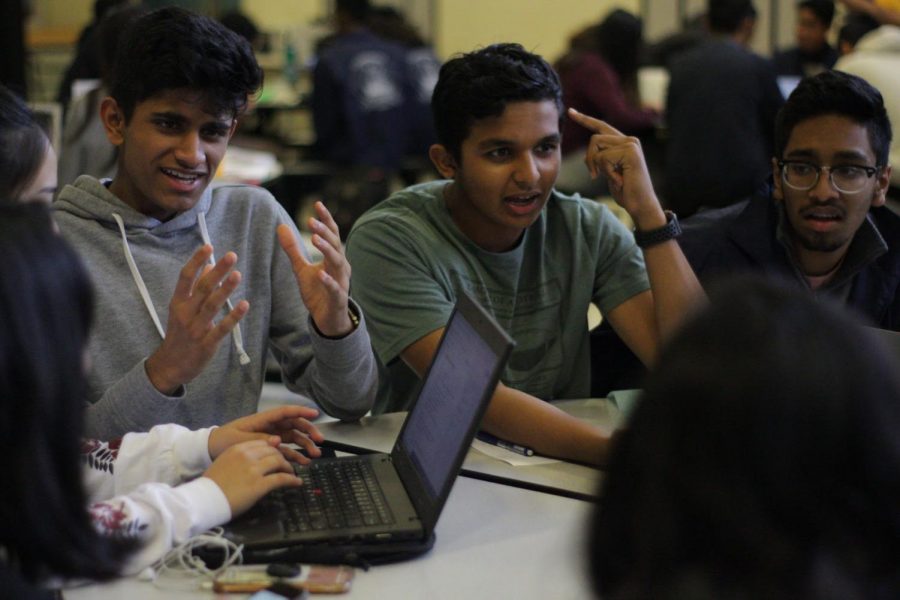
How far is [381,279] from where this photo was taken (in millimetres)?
2031

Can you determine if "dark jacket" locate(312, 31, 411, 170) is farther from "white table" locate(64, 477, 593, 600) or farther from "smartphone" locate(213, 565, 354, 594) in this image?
"smartphone" locate(213, 565, 354, 594)

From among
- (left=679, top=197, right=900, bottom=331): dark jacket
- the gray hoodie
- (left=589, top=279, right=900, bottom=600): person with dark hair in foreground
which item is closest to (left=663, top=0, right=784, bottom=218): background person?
(left=679, top=197, right=900, bottom=331): dark jacket

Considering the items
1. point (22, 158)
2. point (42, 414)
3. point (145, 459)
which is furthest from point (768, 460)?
point (22, 158)

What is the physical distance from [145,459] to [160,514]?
0.19 meters

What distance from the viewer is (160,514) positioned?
1411 mm

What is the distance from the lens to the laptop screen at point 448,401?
4.60 feet

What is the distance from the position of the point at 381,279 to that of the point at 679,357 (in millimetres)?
1296

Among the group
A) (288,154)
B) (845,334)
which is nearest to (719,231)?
(845,334)

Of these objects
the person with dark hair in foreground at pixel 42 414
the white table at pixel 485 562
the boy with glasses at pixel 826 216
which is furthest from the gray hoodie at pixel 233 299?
the boy with glasses at pixel 826 216

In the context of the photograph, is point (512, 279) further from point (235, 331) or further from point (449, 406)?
point (449, 406)

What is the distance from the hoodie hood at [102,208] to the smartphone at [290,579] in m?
0.73

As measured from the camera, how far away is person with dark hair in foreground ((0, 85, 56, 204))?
1.69m

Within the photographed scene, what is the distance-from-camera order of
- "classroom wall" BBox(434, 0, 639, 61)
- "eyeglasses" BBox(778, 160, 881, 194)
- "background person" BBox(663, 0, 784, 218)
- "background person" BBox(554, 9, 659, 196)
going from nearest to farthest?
"eyeglasses" BBox(778, 160, 881, 194) → "background person" BBox(663, 0, 784, 218) → "background person" BBox(554, 9, 659, 196) → "classroom wall" BBox(434, 0, 639, 61)

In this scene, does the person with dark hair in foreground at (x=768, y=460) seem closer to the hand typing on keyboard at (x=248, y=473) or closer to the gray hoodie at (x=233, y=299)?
the hand typing on keyboard at (x=248, y=473)
